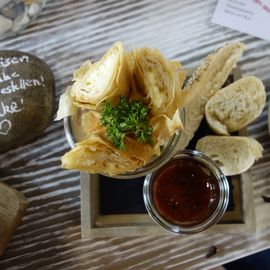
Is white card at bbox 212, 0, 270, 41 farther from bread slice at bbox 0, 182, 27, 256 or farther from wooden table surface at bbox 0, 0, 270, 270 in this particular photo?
bread slice at bbox 0, 182, 27, 256

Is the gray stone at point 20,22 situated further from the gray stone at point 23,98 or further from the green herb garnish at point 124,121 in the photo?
the green herb garnish at point 124,121

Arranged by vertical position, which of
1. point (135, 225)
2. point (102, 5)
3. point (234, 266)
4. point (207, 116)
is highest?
point (102, 5)

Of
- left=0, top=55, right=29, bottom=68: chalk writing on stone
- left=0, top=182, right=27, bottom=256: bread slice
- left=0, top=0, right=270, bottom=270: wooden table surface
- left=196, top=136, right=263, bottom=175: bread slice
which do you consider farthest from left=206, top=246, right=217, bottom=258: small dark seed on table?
left=0, top=55, right=29, bottom=68: chalk writing on stone

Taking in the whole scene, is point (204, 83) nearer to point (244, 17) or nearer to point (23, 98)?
point (244, 17)

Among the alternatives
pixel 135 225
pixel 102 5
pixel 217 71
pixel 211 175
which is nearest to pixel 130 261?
pixel 135 225

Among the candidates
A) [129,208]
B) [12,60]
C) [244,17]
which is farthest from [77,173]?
[244,17]

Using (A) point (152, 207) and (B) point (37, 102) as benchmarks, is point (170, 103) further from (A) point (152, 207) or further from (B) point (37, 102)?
(B) point (37, 102)

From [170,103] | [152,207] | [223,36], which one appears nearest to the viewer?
[170,103]
